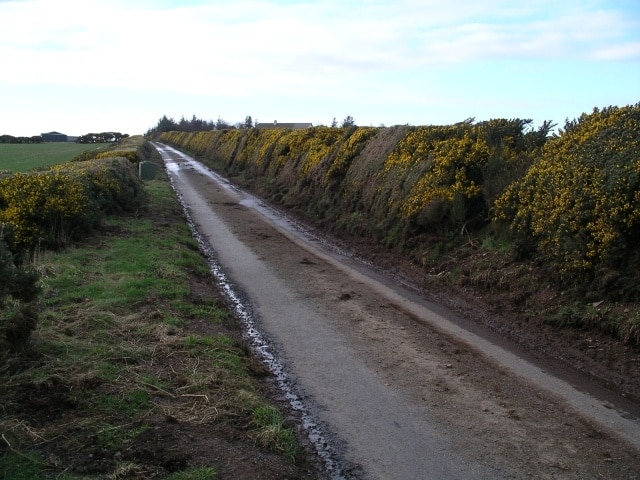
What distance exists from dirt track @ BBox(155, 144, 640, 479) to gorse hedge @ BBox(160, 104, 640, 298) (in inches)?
89.4

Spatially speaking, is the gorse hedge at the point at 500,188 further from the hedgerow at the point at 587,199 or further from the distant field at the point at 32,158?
the distant field at the point at 32,158

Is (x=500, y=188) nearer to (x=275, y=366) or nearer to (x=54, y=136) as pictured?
(x=275, y=366)

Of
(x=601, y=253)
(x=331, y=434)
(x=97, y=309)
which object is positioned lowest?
(x=331, y=434)

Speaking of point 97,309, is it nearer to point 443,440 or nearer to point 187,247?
point 443,440

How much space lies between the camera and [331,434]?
551cm

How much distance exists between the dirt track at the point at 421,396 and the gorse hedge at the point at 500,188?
7.45 feet

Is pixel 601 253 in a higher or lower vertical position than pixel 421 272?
higher

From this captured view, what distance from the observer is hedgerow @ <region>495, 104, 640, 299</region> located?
827cm

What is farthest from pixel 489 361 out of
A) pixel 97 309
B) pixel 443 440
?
pixel 97 309

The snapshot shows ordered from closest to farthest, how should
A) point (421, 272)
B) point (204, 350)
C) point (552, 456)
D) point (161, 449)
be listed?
point (161, 449), point (552, 456), point (204, 350), point (421, 272)

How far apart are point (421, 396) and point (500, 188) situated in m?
7.07

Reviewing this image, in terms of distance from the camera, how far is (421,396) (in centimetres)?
625

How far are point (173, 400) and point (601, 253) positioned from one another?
6.23 m

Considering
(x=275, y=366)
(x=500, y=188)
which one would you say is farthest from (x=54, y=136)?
(x=275, y=366)
